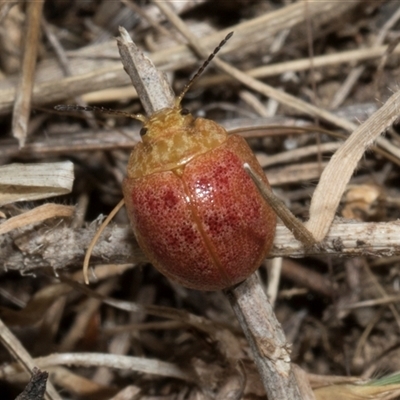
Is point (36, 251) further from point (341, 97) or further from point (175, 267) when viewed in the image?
point (341, 97)

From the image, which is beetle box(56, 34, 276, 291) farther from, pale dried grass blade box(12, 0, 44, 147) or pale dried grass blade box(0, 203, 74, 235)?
pale dried grass blade box(12, 0, 44, 147)

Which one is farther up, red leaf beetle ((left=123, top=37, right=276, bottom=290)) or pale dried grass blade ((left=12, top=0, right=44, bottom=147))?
pale dried grass blade ((left=12, top=0, right=44, bottom=147))

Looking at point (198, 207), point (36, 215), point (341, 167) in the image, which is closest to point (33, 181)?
point (36, 215)

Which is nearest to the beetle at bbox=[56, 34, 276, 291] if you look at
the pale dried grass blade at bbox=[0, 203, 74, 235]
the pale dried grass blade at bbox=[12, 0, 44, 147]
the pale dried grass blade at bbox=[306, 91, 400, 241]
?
the pale dried grass blade at bbox=[306, 91, 400, 241]

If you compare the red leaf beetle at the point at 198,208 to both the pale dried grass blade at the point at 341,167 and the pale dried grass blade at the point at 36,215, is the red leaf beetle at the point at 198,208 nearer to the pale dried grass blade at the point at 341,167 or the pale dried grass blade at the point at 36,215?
the pale dried grass blade at the point at 341,167

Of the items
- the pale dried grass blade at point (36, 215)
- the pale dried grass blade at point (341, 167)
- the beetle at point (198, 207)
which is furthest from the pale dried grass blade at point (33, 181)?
the pale dried grass blade at point (341, 167)
